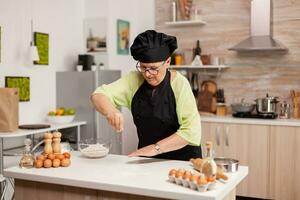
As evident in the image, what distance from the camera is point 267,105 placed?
452cm

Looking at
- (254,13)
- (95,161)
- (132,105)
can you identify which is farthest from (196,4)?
(95,161)

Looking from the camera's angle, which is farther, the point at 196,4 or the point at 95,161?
the point at 196,4

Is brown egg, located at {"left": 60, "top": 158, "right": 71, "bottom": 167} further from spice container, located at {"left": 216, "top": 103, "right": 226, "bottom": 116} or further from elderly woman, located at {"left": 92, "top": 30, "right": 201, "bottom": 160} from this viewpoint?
spice container, located at {"left": 216, "top": 103, "right": 226, "bottom": 116}

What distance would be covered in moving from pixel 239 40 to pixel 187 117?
286cm

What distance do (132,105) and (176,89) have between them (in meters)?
0.31

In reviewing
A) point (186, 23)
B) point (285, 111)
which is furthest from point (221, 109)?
point (186, 23)

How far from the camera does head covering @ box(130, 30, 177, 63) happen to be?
2299 mm

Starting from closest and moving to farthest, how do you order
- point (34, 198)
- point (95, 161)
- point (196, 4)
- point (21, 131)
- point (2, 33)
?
point (34, 198) → point (95, 161) → point (21, 131) → point (2, 33) → point (196, 4)

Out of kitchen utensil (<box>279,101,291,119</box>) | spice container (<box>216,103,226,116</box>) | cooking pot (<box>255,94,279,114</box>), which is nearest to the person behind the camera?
cooking pot (<box>255,94,279,114</box>)

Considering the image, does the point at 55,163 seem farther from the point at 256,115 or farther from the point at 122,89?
the point at 256,115

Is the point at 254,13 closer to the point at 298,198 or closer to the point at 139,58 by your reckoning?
the point at 298,198

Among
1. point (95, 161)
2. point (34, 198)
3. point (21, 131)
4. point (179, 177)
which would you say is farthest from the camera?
point (21, 131)

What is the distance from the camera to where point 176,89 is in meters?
2.45

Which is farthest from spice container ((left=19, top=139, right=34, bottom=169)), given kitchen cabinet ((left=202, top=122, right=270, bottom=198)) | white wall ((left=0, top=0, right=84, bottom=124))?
kitchen cabinet ((left=202, top=122, right=270, bottom=198))
